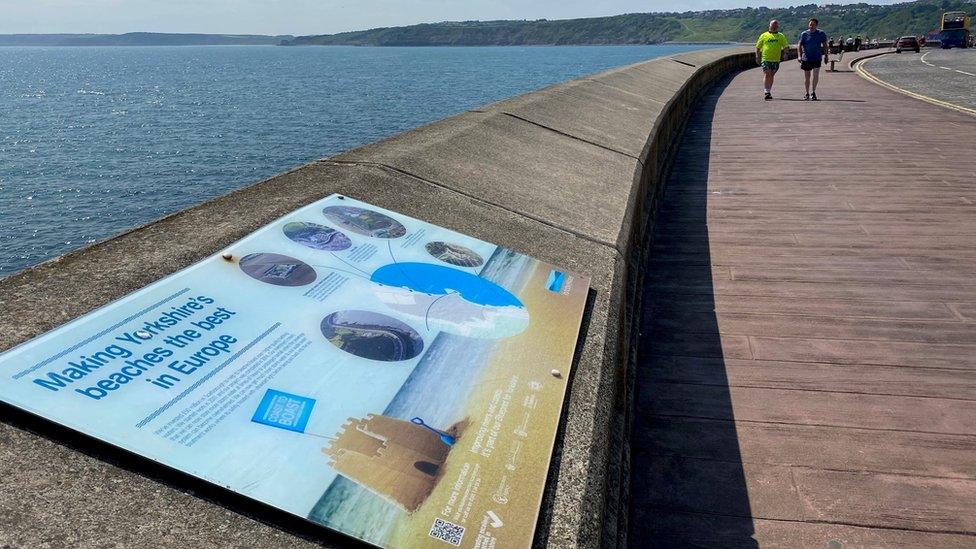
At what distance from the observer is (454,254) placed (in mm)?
3334

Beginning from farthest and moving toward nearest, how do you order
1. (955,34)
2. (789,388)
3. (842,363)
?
(955,34) → (842,363) → (789,388)

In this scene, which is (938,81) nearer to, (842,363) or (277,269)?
(842,363)

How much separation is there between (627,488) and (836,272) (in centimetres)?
330

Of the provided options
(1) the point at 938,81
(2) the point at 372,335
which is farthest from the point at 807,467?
(1) the point at 938,81

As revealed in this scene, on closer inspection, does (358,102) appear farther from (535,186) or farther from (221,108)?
(535,186)

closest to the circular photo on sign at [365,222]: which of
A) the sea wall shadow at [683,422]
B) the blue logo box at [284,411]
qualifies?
the blue logo box at [284,411]

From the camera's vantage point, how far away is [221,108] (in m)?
64.3

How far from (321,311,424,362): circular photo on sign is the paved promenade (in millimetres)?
1206

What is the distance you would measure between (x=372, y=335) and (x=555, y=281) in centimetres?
114

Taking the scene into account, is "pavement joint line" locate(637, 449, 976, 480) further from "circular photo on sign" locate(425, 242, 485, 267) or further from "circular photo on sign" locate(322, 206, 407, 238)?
"circular photo on sign" locate(322, 206, 407, 238)

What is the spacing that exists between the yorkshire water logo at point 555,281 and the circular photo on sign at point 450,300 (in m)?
0.28

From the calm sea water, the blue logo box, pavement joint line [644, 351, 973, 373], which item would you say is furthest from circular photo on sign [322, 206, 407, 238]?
the calm sea water

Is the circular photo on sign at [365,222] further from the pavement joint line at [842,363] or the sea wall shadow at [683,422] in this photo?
the pavement joint line at [842,363]

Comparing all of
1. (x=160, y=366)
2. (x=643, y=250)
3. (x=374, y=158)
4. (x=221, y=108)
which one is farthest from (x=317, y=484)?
(x=221, y=108)
